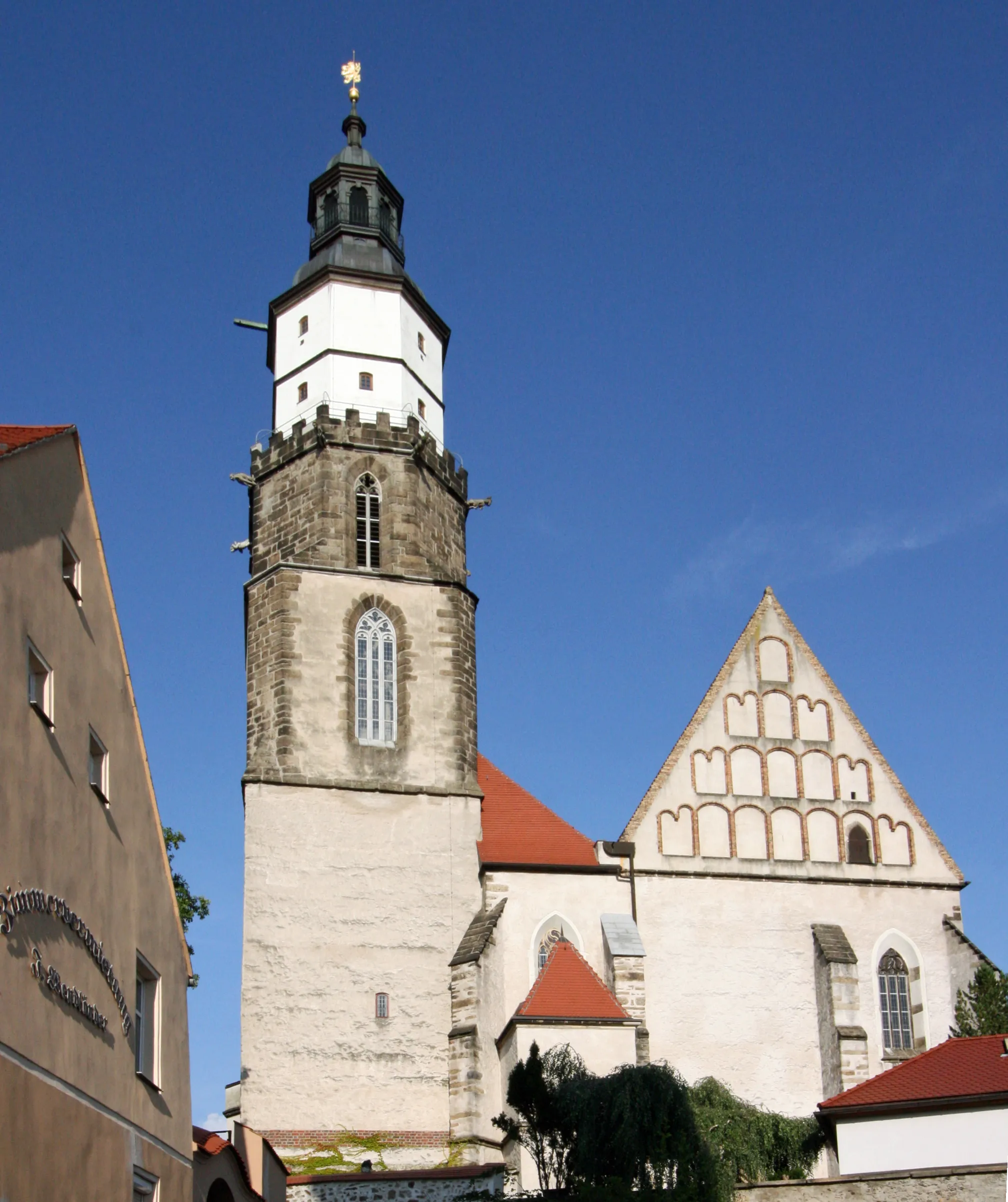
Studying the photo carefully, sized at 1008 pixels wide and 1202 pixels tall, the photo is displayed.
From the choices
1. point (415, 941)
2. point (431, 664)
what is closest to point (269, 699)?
point (431, 664)

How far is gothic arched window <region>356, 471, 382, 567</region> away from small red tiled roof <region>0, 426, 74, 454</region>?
53.4 ft

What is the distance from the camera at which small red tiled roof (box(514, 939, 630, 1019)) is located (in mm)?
25984

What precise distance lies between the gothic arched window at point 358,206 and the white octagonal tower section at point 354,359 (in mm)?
2189

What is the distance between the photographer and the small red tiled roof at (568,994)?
2598 centimetres

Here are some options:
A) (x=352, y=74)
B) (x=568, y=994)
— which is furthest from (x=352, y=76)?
(x=568, y=994)

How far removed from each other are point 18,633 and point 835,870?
812 inches

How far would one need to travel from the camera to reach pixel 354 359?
107ft

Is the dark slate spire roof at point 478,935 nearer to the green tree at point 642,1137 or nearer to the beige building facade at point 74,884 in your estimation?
the green tree at point 642,1137

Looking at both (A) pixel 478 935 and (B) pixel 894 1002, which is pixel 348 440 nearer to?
(A) pixel 478 935

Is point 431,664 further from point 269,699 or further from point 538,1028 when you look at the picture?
point 538,1028

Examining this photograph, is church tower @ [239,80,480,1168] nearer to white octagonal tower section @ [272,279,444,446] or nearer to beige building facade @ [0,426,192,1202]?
white octagonal tower section @ [272,279,444,446]

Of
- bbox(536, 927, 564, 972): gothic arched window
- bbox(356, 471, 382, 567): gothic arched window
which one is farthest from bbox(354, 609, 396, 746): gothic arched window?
bbox(536, 927, 564, 972): gothic arched window

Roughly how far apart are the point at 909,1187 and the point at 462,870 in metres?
10.7

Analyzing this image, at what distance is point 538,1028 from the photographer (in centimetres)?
2573
